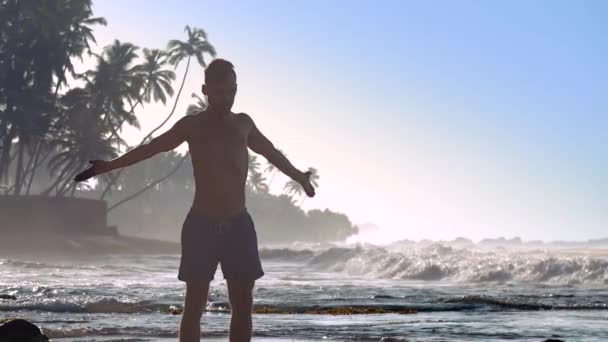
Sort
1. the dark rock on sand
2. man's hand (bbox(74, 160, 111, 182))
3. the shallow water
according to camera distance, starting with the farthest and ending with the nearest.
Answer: the shallow water → the dark rock on sand → man's hand (bbox(74, 160, 111, 182))

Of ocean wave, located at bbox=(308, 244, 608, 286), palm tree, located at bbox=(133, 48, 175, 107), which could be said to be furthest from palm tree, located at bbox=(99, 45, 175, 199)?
ocean wave, located at bbox=(308, 244, 608, 286)

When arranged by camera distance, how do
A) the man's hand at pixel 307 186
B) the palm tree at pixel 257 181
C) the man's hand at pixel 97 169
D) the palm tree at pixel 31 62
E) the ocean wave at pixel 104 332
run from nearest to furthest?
the man's hand at pixel 97 169 → the man's hand at pixel 307 186 → the ocean wave at pixel 104 332 → the palm tree at pixel 31 62 → the palm tree at pixel 257 181

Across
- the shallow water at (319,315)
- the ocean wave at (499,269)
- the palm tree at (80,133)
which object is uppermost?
the palm tree at (80,133)

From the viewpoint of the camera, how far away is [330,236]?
129000 millimetres

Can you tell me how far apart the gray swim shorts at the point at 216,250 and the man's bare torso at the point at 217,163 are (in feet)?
0.23

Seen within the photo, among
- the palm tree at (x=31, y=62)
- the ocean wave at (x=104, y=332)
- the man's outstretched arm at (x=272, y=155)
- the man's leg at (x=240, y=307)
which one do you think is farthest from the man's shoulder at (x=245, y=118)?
the palm tree at (x=31, y=62)

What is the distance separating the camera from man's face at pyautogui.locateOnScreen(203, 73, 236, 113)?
4613mm

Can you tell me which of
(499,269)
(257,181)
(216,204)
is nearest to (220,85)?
(216,204)

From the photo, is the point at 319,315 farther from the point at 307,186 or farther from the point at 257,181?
the point at 257,181

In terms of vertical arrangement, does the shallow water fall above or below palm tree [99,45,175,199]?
below

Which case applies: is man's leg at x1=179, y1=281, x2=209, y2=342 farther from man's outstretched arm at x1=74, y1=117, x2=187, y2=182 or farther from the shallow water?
the shallow water

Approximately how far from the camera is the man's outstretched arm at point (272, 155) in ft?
15.7

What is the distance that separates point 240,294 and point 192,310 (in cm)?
25

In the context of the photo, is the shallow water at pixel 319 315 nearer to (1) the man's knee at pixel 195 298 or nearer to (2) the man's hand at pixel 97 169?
(1) the man's knee at pixel 195 298
